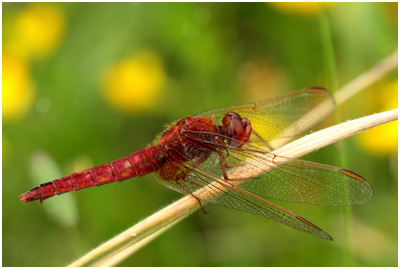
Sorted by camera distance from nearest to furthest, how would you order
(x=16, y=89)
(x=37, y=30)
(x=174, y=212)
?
1. (x=174, y=212)
2. (x=16, y=89)
3. (x=37, y=30)

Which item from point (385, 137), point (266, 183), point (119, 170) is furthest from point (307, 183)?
point (119, 170)

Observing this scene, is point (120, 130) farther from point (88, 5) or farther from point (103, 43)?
point (88, 5)

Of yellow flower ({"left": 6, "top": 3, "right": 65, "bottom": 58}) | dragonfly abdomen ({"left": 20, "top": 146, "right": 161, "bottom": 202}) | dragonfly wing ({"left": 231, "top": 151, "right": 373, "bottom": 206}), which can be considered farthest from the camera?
yellow flower ({"left": 6, "top": 3, "right": 65, "bottom": 58})

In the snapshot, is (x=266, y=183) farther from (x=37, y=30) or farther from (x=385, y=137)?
(x=37, y=30)

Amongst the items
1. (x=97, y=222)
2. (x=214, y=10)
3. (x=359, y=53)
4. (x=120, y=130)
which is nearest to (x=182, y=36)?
(x=214, y=10)

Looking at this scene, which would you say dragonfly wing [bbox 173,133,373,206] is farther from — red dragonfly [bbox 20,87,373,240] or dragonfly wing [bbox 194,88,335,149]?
dragonfly wing [bbox 194,88,335,149]

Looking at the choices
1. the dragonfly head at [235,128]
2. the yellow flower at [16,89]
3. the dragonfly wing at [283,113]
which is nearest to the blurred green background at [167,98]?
the yellow flower at [16,89]

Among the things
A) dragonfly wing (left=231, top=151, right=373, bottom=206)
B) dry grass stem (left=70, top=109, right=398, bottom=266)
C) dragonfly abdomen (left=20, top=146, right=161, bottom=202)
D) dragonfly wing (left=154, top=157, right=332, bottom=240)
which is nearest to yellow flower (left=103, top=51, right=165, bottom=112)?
dragonfly abdomen (left=20, top=146, right=161, bottom=202)
